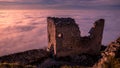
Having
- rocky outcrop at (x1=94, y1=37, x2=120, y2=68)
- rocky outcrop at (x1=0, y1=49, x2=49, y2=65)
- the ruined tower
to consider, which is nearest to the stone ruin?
the ruined tower

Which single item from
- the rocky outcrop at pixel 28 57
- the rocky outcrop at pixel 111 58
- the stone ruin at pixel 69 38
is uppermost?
the rocky outcrop at pixel 111 58

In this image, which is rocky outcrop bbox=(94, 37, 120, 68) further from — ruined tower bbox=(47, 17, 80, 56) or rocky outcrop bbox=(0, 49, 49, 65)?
ruined tower bbox=(47, 17, 80, 56)

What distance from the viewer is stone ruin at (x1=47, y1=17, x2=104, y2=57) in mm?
40344

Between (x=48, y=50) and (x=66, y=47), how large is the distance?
→ 9.24ft

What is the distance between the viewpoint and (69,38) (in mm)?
40812

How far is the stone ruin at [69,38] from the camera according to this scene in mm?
A: 40344

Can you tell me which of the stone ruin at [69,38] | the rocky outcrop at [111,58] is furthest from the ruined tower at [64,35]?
the rocky outcrop at [111,58]

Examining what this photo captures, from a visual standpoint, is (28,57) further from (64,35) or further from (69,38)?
(69,38)

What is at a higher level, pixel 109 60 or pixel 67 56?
pixel 109 60

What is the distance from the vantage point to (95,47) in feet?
142

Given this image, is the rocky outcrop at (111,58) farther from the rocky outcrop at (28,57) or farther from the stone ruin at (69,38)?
the stone ruin at (69,38)

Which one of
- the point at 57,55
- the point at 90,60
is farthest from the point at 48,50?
the point at 90,60

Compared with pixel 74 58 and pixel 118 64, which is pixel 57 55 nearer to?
pixel 74 58

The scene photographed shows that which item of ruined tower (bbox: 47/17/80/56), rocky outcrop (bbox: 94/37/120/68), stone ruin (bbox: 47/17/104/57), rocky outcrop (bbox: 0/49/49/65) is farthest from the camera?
stone ruin (bbox: 47/17/104/57)
